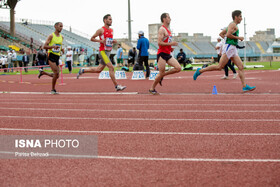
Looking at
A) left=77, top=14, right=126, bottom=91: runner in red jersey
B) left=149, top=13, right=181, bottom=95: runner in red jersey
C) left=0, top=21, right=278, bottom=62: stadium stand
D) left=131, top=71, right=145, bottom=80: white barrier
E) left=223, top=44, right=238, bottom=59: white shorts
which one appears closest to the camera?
left=149, top=13, right=181, bottom=95: runner in red jersey

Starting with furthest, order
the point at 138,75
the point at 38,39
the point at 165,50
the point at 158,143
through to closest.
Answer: the point at 38,39, the point at 138,75, the point at 165,50, the point at 158,143

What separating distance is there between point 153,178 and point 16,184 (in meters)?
1.03

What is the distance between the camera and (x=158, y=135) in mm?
4812

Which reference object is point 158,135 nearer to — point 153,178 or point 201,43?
point 153,178

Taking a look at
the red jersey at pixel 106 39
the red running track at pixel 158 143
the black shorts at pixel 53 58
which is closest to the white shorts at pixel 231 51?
the red running track at pixel 158 143

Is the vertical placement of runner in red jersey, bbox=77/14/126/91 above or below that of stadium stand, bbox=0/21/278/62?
below

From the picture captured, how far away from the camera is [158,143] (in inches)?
171

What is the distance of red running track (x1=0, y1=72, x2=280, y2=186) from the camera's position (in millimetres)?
3102

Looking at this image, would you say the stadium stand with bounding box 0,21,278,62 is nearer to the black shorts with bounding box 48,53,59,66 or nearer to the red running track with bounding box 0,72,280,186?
the black shorts with bounding box 48,53,59,66

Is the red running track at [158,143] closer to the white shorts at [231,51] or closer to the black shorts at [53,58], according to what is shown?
the white shorts at [231,51]

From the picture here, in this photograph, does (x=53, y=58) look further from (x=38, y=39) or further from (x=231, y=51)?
(x=38, y=39)

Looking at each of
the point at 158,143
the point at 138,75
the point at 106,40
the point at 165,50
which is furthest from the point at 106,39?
the point at 158,143

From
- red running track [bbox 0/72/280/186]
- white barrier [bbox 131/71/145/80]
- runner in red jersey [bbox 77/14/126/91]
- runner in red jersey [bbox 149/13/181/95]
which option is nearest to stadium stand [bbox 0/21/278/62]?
white barrier [bbox 131/71/145/80]

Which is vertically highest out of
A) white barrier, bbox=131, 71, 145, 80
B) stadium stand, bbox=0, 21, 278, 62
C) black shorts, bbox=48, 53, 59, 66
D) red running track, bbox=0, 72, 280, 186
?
stadium stand, bbox=0, 21, 278, 62
